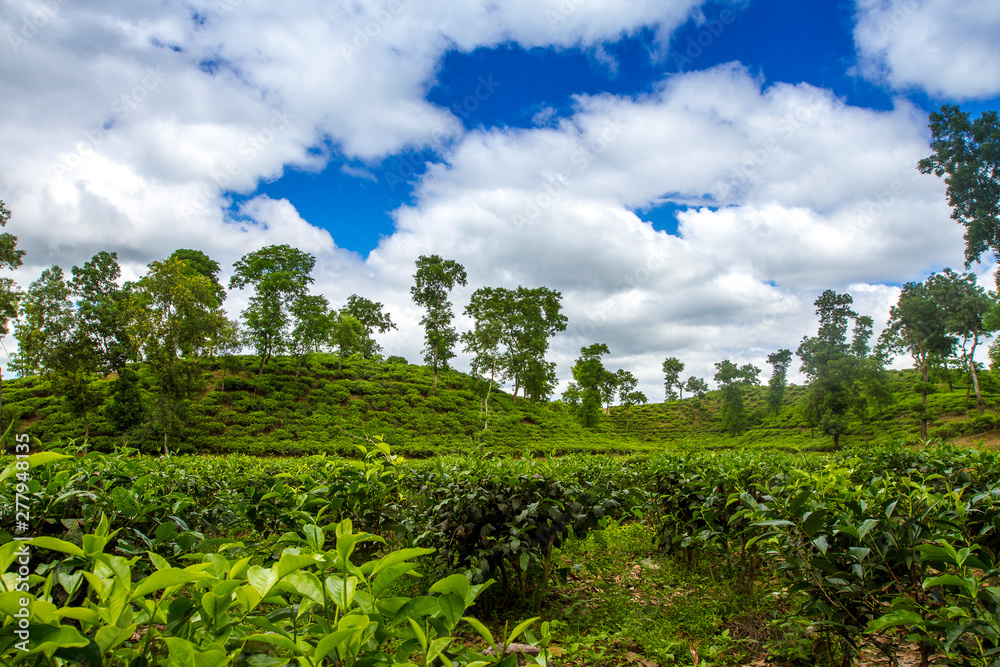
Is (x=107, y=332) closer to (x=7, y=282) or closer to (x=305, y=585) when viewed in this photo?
(x=7, y=282)

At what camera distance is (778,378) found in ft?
136

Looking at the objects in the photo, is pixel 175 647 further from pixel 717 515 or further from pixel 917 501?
pixel 717 515

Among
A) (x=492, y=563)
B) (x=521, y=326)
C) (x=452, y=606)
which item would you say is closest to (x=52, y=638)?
(x=452, y=606)

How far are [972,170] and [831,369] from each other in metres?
12.3

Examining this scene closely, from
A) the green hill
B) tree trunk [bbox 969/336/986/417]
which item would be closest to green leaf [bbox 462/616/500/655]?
the green hill

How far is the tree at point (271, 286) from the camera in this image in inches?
914

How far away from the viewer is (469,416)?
82.9ft

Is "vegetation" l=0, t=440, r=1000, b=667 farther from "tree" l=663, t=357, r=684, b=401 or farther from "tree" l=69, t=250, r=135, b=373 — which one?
"tree" l=663, t=357, r=684, b=401

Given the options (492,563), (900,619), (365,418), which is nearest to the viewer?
(900,619)

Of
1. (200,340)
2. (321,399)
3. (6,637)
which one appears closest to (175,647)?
(6,637)

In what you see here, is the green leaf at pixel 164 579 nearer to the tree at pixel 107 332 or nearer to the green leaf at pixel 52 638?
the green leaf at pixel 52 638

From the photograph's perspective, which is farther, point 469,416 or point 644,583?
point 469,416

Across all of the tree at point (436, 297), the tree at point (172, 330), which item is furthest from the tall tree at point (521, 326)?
the tree at point (172, 330)

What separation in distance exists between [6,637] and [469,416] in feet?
82.1
